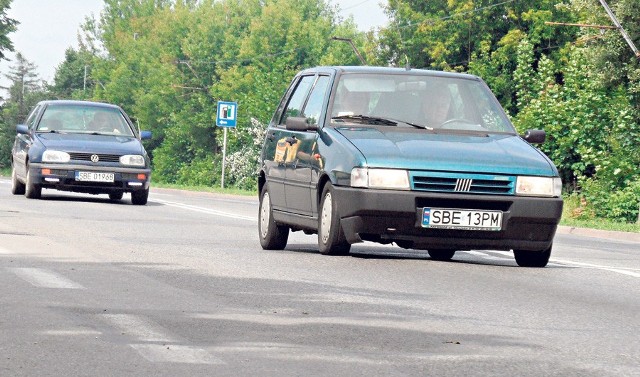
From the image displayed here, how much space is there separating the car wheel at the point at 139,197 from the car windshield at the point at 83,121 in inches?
50.5

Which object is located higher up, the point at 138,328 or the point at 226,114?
the point at 226,114

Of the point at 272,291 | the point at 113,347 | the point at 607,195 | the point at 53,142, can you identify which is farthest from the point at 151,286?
the point at 607,195

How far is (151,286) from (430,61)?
67085mm

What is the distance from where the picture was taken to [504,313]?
9.52 m

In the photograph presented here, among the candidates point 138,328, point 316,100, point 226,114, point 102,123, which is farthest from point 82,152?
point 226,114

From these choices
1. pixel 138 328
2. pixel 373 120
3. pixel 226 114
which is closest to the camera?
pixel 138 328

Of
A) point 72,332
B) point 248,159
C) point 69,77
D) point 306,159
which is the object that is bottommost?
point 248,159

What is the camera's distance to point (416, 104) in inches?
561

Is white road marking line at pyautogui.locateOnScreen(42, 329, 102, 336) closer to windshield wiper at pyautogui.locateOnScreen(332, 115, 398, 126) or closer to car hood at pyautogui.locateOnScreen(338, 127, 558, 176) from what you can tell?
car hood at pyautogui.locateOnScreen(338, 127, 558, 176)

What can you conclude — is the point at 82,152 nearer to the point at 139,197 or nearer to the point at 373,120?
the point at 139,197

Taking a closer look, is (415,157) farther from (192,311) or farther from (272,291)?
(192,311)

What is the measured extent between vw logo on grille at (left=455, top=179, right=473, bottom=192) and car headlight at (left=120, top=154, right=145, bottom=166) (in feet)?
45.5

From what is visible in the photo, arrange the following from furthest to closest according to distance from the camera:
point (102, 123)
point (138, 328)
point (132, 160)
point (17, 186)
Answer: point (17, 186)
point (102, 123)
point (132, 160)
point (138, 328)

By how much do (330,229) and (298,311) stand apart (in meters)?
4.21
